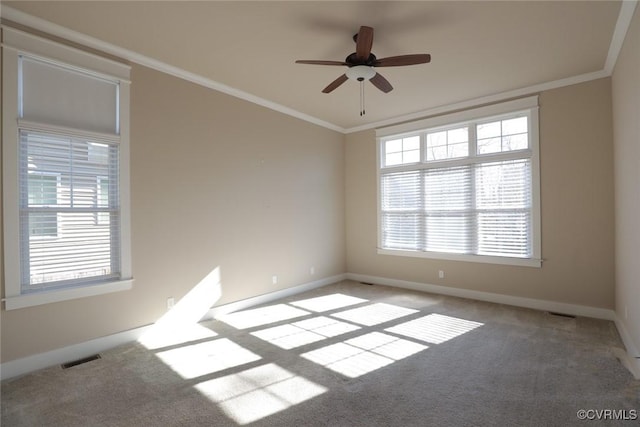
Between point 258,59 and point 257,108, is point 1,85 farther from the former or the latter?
point 257,108

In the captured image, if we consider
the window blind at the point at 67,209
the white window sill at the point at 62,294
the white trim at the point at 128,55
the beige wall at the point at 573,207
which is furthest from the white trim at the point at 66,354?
the beige wall at the point at 573,207

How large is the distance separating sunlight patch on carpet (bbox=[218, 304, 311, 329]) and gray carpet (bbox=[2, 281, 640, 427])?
0.16 feet

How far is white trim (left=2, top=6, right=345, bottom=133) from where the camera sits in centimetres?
268

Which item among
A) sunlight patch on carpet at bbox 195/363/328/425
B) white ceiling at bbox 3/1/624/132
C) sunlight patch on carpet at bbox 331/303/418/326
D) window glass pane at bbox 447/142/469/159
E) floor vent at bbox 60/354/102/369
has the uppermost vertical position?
white ceiling at bbox 3/1/624/132

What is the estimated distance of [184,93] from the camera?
3.80 meters

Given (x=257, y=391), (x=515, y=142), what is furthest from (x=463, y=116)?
(x=257, y=391)

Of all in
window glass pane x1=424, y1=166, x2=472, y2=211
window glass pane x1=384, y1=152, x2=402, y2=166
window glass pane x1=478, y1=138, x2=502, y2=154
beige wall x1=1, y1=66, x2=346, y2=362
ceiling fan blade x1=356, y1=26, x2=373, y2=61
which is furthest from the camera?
window glass pane x1=384, y1=152, x2=402, y2=166

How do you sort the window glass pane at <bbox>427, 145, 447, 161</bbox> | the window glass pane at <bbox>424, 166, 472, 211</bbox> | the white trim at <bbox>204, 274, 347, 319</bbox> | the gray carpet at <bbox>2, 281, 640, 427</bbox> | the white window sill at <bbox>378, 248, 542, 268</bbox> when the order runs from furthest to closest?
1. the window glass pane at <bbox>427, 145, 447, 161</bbox>
2. the window glass pane at <bbox>424, 166, 472, 211</bbox>
3. the white window sill at <bbox>378, 248, 542, 268</bbox>
4. the white trim at <bbox>204, 274, 347, 319</bbox>
5. the gray carpet at <bbox>2, 281, 640, 427</bbox>

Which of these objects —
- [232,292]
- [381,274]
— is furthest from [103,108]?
[381,274]

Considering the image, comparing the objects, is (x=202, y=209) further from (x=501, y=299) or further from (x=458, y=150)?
(x=501, y=299)

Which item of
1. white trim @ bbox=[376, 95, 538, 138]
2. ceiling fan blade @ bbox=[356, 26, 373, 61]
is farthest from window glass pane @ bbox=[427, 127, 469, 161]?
ceiling fan blade @ bbox=[356, 26, 373, 61]

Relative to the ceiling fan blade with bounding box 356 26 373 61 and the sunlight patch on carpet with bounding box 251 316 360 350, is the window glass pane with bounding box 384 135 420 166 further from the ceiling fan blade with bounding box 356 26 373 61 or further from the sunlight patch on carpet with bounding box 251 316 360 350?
the sunlight patch on carpet with bounding box 251 316 360 350

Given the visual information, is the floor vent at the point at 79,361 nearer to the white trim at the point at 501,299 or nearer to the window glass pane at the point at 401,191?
the white trim at the point at 501,299

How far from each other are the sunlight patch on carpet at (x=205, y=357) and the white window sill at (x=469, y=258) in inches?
131
